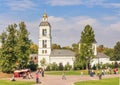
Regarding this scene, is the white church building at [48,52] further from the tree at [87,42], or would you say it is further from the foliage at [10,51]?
the foliage at [10,51]

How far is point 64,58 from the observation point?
131m

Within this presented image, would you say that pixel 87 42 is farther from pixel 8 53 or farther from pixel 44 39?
pixel 44 39

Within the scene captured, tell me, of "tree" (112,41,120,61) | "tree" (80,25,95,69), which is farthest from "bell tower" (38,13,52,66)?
"tree" (112,41,120,61)

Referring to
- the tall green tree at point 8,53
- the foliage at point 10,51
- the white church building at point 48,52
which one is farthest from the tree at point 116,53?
the tall green tree at point 8,53

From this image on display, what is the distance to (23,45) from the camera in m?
89.6

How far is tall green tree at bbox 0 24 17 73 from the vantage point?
75.8 meters

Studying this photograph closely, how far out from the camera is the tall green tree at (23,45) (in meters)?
86.5

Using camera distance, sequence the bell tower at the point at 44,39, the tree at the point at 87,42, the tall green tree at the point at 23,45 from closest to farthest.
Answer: the tall green tree at the point at 23,45, the tree at the point at 87,42, the bell tower at the point at 44,39

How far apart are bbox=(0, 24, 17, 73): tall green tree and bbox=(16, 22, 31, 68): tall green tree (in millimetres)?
4854

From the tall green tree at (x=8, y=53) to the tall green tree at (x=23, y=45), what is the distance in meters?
4.85

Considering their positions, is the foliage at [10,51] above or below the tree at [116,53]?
below

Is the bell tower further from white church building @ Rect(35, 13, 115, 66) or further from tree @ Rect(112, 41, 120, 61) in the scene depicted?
tree @ Rect(112, 41, 120, 61)

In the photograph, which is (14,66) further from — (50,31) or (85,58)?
(50,31)

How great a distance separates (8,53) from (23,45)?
13720 millimetres
